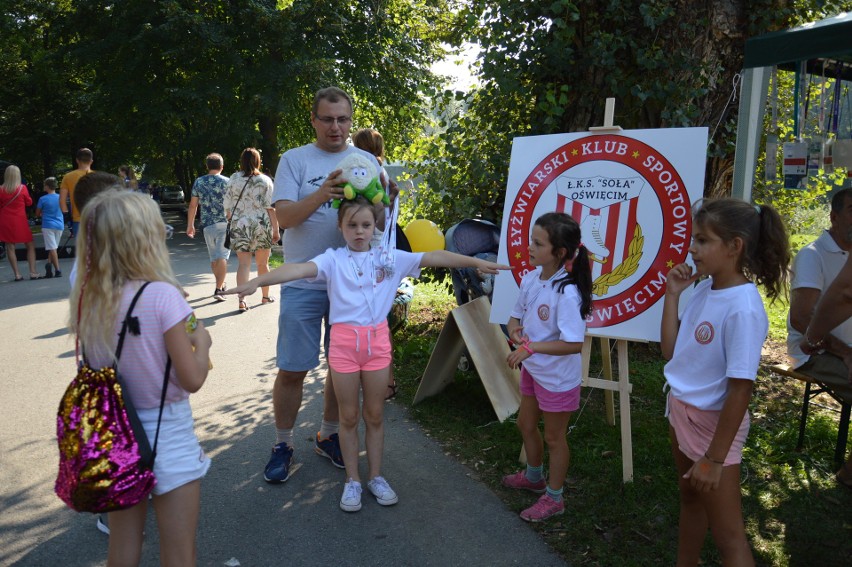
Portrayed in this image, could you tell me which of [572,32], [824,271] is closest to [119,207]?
[824,271]

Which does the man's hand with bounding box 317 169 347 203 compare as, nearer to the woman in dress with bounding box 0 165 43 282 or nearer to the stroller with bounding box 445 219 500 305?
the stroller with bounding box 445 219 500 305

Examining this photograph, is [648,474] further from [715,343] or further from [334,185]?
[334,185]

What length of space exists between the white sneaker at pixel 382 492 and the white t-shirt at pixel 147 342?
5.39 feet

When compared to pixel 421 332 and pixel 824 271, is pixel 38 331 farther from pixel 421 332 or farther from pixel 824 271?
pixel 824 271

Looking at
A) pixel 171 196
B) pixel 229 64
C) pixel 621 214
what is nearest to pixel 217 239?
pixel 621 214

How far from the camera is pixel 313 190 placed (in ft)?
11.7

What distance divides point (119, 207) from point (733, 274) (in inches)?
82.4

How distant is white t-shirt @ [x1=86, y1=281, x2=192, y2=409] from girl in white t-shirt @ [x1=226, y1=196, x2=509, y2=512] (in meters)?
1.13

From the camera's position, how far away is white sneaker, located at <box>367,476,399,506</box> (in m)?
3.47

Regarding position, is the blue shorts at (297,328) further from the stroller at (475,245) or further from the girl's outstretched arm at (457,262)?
the stroller at (475,245)

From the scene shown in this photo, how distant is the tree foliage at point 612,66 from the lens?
552 cm

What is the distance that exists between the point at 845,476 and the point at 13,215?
11616 mm

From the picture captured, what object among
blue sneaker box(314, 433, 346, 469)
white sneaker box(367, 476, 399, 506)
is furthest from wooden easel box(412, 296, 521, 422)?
white sneaker box(367, 476, 399, 506)

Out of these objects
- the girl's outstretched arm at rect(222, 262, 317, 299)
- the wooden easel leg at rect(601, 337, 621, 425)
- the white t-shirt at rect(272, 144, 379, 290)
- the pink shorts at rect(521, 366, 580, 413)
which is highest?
the white t-shirt at rect(272, 144, 379, 290)
